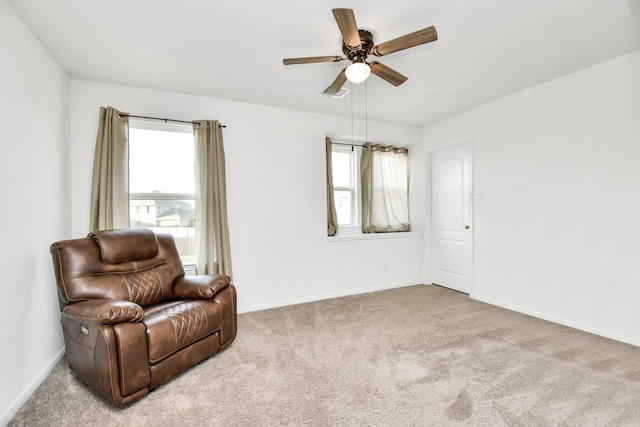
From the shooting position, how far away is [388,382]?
2031 millimetres

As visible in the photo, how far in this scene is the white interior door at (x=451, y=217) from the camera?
4113mm

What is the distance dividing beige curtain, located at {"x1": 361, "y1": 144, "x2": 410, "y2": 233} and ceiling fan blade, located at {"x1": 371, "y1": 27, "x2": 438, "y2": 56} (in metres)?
2.59

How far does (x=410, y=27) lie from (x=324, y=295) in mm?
3119

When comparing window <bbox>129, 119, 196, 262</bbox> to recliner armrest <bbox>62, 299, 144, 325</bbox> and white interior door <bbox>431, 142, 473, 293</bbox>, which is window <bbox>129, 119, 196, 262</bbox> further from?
white interior door <bbox>431, 142, 473, 293</bbox>

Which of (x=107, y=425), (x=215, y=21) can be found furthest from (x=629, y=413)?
(x=215, y=21)

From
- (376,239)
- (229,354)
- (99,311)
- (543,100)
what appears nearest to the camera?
(99,311)

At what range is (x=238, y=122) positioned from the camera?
3.53 meters

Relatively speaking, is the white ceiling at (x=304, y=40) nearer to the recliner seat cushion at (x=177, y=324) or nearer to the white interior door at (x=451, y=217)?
the white interior door at (x=451, y=217)

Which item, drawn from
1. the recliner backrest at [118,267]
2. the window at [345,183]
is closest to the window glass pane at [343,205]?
the window at [345,183]

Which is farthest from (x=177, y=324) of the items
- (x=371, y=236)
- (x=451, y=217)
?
(x=451, y=217)

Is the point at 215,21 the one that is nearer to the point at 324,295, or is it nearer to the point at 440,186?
the point at 324,295

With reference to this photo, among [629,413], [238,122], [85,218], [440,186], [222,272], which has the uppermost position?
[238,122]

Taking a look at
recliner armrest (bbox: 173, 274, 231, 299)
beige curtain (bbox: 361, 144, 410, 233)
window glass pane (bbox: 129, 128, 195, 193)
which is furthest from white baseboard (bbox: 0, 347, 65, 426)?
beige curtain (bbox: 361, 144, 410, 233)

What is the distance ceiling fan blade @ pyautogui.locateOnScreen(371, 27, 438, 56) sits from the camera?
67.4 inches
